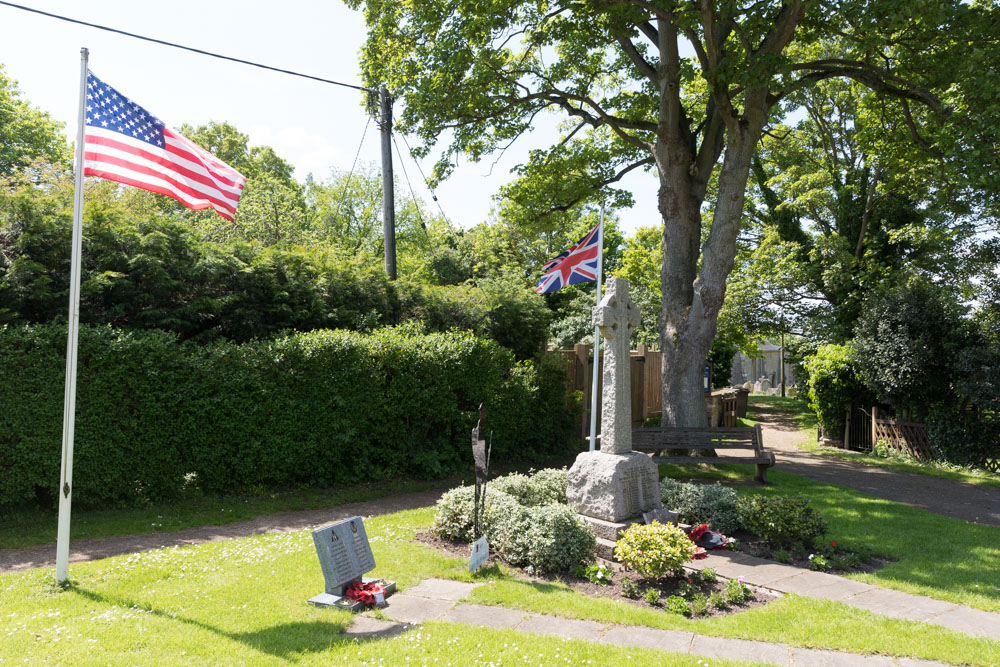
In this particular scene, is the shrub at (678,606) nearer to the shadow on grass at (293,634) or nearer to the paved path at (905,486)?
the shadow on grass at (293,634)

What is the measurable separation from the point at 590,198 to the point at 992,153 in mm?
8856

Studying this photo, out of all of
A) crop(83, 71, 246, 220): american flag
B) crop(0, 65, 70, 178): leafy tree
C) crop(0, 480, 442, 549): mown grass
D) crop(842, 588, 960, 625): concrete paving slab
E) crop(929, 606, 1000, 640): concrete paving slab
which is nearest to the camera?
crop(929, 606, 1000, 640): concrete paving slab

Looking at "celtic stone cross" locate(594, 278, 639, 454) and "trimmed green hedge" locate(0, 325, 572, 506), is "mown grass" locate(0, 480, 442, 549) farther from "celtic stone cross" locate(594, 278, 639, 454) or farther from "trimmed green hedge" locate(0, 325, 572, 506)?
"celtic stone cross" locate(594, 278, 639, 454)

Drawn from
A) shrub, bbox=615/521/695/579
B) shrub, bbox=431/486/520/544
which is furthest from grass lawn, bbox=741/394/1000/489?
shrub, bbox=431/486/520/544

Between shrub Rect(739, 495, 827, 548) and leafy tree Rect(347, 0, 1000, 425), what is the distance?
5.00 m

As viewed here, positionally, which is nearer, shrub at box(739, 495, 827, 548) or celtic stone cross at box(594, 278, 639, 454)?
shrub at box(739, 495, 827, 548)

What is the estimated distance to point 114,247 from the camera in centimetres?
1021

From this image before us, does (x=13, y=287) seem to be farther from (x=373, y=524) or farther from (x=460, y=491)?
(x=460, y=491)

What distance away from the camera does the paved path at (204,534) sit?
691 cm

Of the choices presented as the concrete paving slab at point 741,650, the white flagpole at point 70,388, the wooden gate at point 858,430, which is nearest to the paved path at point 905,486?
the wooden gate at point 858,430

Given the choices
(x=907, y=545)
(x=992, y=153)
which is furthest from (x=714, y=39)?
(x=907, y=545)

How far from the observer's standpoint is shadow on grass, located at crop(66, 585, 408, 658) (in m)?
4.69

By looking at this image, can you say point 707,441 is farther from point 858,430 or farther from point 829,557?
point 858,430

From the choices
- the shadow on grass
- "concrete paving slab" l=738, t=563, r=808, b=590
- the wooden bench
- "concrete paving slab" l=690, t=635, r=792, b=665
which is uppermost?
the wooden bench
